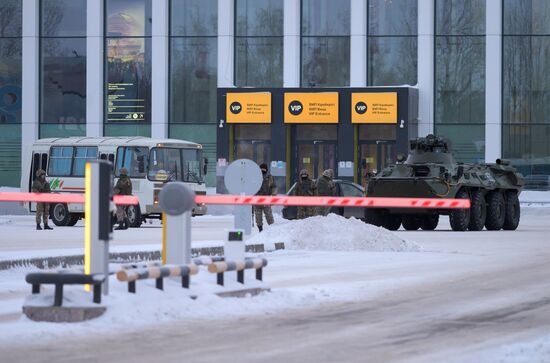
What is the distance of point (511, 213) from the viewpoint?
38.0 m

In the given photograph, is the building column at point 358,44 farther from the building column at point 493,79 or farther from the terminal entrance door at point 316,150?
the building column at point 493,79

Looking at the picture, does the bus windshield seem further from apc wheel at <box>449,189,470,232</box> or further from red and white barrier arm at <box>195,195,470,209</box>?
red and white barrier arm at <box>195,195,470,209</box>

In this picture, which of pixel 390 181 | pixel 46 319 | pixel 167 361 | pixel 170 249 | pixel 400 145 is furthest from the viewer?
pixel 400 145

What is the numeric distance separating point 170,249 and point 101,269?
4.94ft

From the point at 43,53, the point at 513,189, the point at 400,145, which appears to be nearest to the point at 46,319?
the point at 513,189

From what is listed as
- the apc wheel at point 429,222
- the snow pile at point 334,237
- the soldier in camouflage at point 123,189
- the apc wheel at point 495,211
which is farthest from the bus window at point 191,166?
the snow pile at point 334,237

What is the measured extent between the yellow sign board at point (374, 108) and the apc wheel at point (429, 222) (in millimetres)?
15842

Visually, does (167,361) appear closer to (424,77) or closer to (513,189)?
(513,189)

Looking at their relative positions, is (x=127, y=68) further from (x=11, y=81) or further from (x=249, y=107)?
(x=249, y=107)

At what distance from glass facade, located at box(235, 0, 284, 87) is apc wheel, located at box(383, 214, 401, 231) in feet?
62.2

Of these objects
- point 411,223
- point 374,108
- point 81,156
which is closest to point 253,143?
point 374,108

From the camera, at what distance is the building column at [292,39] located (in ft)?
182

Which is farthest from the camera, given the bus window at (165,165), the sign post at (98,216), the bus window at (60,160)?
the bus window at (60,160)

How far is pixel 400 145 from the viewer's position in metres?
53.9
